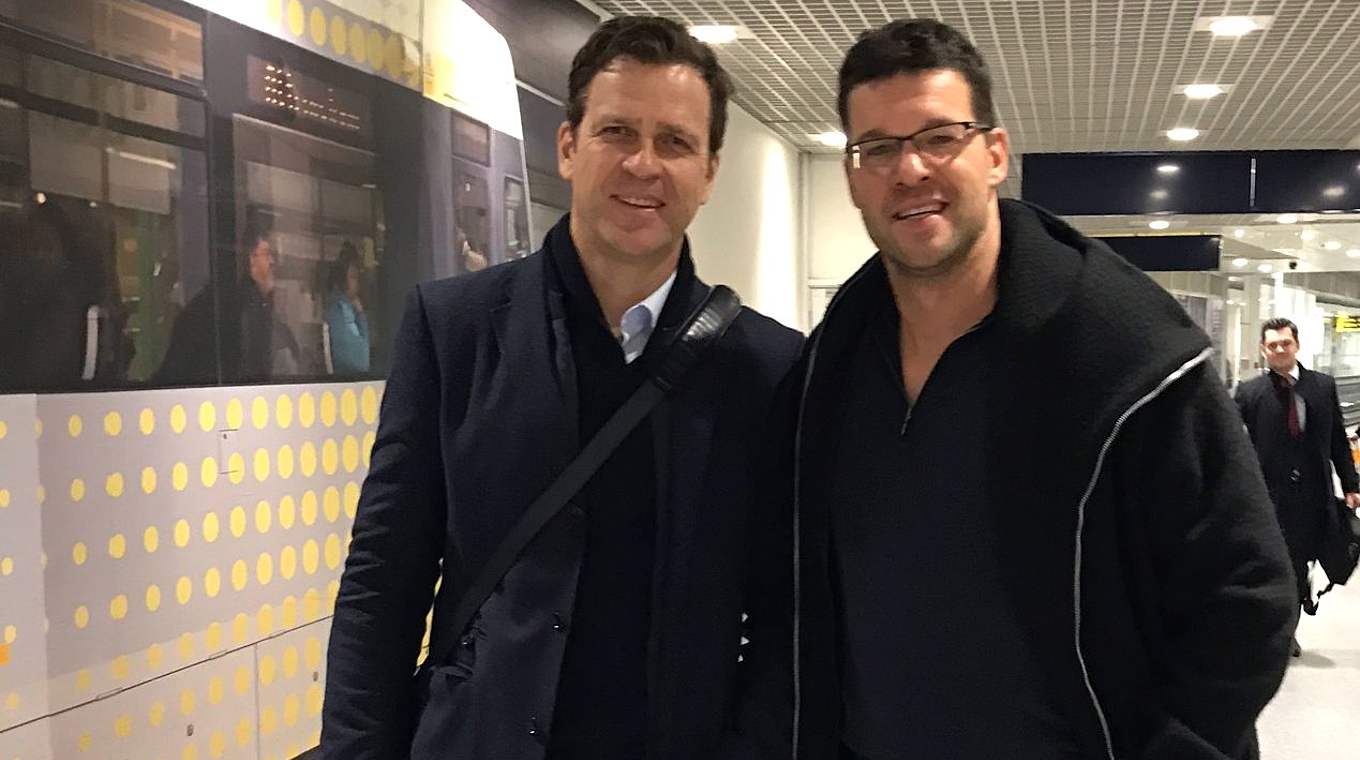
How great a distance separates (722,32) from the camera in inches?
260

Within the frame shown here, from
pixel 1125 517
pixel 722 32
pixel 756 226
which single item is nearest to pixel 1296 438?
pixel 722 32

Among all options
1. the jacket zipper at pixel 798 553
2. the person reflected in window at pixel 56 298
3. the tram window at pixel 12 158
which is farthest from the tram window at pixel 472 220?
the jacket zipper at pixel 798 553

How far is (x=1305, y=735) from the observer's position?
505cm

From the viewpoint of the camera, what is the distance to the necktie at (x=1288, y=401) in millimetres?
6121

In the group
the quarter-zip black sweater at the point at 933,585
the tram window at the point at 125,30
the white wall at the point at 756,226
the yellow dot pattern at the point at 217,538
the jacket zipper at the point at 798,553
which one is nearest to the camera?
the quarter-zip black sweater at the point at 933,585

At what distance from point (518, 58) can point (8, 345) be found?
3042 millimetres

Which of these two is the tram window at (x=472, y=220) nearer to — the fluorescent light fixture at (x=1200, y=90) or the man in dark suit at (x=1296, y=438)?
the man in dark suit at (x=1296, y=438)

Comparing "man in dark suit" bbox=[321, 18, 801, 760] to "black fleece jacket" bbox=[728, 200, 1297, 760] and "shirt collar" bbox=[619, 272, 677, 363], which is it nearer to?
"shirt collar" bbox=[619, 272, 677, 363]

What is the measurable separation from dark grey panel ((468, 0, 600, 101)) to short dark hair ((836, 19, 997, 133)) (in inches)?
120

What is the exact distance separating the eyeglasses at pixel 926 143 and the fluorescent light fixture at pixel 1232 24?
18.1 ft

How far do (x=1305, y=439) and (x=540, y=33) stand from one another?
4.37 metres

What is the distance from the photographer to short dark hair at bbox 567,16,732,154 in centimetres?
163

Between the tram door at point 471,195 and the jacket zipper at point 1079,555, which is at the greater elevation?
the tram door at point 471,195

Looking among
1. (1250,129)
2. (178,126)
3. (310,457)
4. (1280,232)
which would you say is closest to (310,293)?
(310,457)
